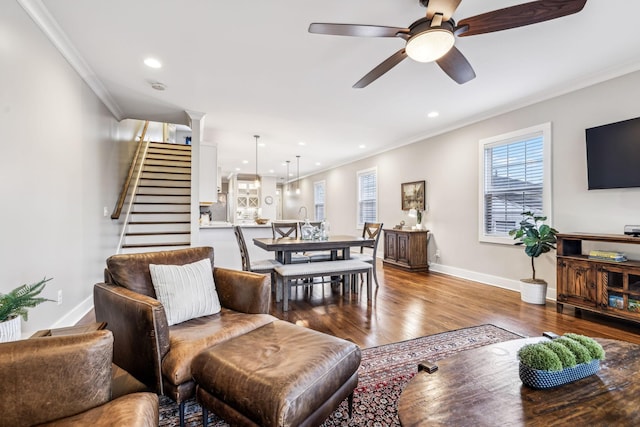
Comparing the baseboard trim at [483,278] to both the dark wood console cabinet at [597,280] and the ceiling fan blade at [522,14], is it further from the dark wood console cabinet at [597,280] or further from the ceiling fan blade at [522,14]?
the ceiling fan blade at [522,14]

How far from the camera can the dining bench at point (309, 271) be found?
10.6ft

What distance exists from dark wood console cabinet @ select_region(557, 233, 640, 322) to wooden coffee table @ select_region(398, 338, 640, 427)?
6.59ft

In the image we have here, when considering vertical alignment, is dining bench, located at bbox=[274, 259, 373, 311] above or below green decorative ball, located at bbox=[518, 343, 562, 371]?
below

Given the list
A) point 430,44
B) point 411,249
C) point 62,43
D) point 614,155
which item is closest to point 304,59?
point 430,44

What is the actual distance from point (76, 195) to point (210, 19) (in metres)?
2.27

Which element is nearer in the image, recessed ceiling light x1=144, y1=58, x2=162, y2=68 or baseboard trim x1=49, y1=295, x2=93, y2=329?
baseboard trim x1=49, y1=295, x2=93, y2=329

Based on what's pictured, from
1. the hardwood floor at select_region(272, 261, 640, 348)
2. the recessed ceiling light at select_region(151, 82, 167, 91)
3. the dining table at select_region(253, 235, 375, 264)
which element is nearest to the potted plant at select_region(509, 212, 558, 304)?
the hardwood floor at select_region(272, 261, 640, 348)

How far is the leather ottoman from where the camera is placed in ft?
3.61

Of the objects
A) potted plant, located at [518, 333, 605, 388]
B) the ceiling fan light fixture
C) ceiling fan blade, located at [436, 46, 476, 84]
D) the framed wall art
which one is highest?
ceiling fan blade, located at [436, 46, 476, 84]

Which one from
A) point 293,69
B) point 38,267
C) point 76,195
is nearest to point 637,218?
point 293,69

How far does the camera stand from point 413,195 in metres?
6.03

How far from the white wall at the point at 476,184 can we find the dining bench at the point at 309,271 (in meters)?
2.28

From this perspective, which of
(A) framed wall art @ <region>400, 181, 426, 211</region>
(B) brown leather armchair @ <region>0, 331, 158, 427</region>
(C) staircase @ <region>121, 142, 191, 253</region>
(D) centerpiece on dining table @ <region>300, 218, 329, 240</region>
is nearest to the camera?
(B) brown leather armchair @ <region>0, 331, 158, 427</region>

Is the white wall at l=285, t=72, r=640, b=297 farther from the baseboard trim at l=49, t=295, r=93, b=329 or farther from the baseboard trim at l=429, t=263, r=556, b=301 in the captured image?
the baseboard trim at l=49, t=295, r=93, b=329
